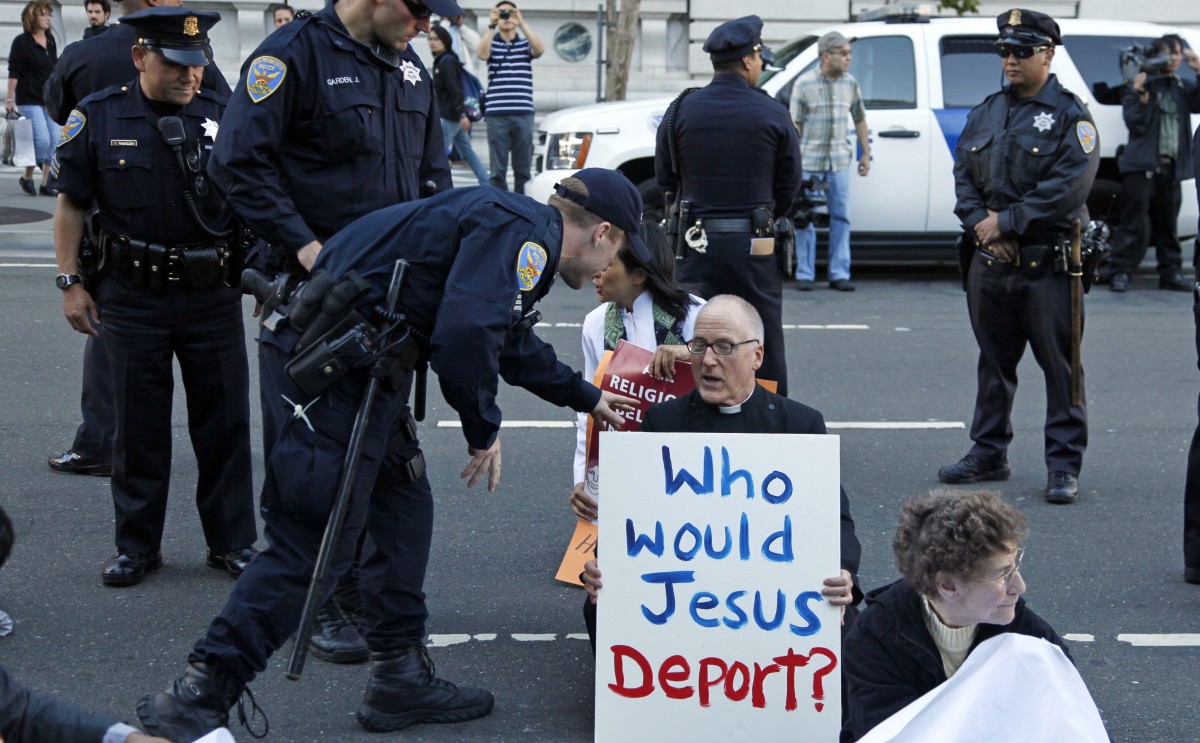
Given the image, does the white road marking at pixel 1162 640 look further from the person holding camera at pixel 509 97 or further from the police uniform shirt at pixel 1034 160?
the person holding camera at pixel 509 97

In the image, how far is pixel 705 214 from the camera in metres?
6.36

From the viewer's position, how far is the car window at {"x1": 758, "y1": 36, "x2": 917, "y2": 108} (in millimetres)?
11250

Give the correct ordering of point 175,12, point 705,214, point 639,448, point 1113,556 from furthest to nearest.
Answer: point 705,214 < point 1113,556 < point 175,12 < point 639,448

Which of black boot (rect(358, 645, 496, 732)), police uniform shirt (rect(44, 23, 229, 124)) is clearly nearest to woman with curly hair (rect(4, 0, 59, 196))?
police uniform shirt (rect(44, 23, 229, 124))

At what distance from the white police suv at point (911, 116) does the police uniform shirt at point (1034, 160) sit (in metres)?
4.79

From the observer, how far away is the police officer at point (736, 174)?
6.25 meters

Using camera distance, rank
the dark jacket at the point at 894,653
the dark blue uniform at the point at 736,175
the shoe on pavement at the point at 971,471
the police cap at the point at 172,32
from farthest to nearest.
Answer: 1. the shoe on pavement at the point at 971,471
2. the dark blue uniform at the point at 736,175
3. the police cap at the point at 172,32
4. the dark jacket at the point at 894,653

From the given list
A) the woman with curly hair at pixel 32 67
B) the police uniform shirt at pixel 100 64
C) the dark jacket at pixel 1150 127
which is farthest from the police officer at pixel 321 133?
the woman with curly hair at pixel 32 67

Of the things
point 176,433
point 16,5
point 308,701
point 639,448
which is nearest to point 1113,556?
point 639,448

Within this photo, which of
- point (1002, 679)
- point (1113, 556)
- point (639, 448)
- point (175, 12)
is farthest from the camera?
point (1113, 556)

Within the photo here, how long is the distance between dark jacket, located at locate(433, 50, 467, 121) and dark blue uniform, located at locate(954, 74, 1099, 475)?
28.9 feet

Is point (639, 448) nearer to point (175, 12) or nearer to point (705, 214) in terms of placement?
point (175, 12)

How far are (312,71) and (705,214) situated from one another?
235 centimetres

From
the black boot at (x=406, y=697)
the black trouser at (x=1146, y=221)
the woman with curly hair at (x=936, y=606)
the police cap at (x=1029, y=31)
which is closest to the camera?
the woman with curly hair at (x=936, y=606)
